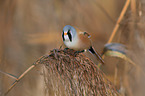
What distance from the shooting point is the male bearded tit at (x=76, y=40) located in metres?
2.21

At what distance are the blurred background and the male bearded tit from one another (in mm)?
349

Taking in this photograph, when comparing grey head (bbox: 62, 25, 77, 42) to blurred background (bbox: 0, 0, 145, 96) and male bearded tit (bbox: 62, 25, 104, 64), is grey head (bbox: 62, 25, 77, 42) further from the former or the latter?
blurred background (bbox: 0, 0, 145, 96)

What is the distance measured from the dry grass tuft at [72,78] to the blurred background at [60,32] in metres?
1.06

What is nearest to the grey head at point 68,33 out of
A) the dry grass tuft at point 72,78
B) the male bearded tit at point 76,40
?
the male bearded tit at point 76,40

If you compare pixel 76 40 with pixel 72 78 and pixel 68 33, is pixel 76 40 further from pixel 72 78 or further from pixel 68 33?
pixel 72 78

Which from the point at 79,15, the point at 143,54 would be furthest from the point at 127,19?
the point at 79,15

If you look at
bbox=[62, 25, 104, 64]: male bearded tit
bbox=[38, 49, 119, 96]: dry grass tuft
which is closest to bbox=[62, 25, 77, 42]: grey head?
bbox=[62, 25, 104, 64]: male bearded tit

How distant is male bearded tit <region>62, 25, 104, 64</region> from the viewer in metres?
2.21

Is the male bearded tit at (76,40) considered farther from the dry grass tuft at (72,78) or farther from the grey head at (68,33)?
the dry grass tuft at (72,78)

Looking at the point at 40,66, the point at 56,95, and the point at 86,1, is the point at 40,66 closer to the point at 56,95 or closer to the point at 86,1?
the point at 56,95

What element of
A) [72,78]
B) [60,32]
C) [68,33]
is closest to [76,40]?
[68,33]

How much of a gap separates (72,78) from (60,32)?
6.23ft

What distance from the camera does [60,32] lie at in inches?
130

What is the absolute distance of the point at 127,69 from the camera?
113 inches
